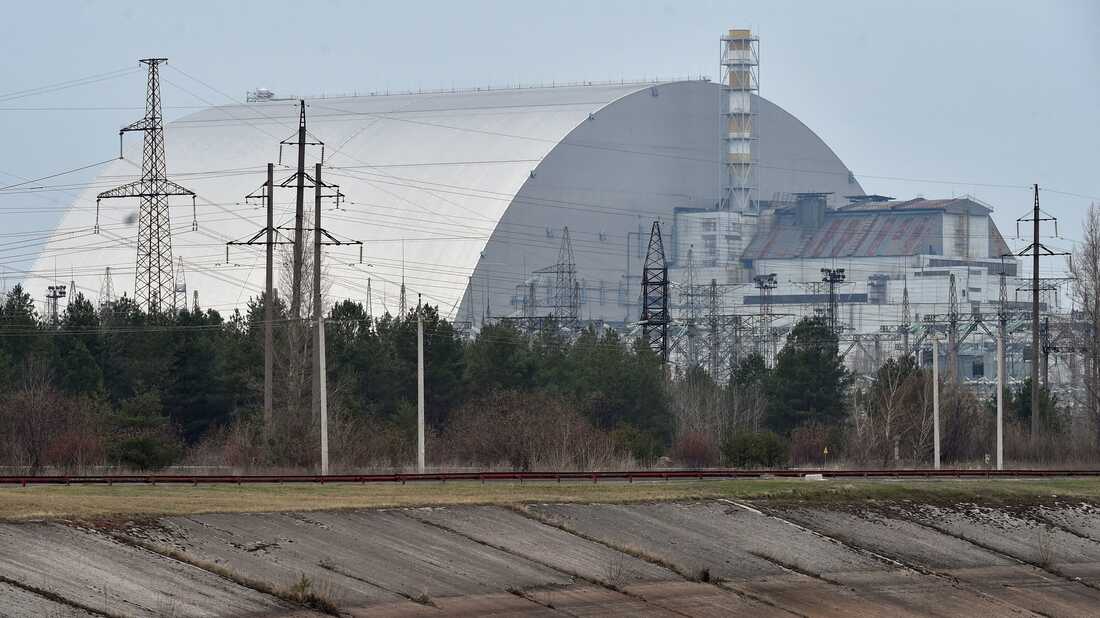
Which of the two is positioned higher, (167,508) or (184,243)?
(184,243)

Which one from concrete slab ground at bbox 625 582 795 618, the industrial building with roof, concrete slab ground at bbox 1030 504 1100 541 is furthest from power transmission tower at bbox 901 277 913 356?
concrete slab ground at bbox 625 582 795 618

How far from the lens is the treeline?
44125mm

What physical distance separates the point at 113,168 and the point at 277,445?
8805 centimetres

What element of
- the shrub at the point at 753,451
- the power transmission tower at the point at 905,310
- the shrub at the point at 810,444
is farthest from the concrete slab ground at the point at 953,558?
the power transmission tower at the point at 905,310

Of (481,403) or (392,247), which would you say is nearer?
(481,403)

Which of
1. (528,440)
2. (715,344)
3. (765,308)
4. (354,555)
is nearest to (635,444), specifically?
(528,440)

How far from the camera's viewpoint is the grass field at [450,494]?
1001 inches

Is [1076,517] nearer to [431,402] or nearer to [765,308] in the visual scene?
[431,402]

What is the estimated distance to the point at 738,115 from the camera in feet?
381

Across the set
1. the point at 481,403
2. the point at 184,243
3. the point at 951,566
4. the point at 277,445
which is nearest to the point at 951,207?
the point at 184,243

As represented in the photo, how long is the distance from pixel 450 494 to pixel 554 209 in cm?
7391

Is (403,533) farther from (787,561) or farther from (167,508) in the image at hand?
(787,561)

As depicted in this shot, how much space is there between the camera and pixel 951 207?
12500 cm

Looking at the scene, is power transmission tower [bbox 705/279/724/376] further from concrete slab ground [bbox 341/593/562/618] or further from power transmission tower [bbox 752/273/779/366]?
concrete slab ground [bbox 341/593/562/618]
